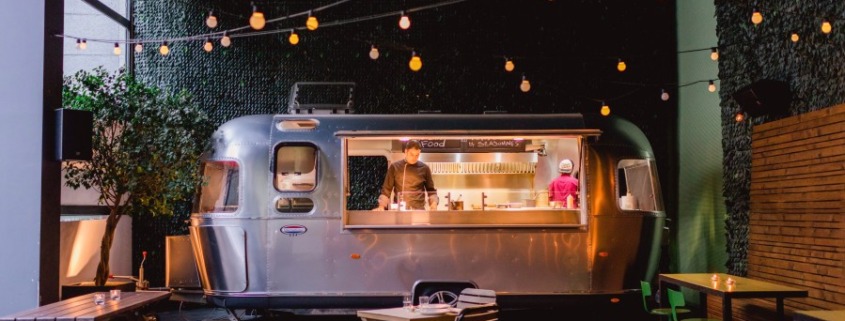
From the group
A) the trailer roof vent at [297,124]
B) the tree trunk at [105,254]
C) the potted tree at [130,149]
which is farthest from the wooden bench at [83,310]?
the trailer roof vent at [297,124]

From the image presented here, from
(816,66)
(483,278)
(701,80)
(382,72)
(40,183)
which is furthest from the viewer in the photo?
(382,72)

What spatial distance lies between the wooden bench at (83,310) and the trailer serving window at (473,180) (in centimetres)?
240

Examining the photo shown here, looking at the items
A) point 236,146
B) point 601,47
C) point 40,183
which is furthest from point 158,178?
point 601,47

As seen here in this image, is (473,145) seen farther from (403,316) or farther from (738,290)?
(403,316)

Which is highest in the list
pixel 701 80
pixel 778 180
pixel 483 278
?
pixel 701 80

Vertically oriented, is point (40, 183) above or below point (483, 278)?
above

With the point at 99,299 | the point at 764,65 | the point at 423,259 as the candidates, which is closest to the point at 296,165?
the point at 423,259

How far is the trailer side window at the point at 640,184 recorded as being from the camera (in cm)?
852

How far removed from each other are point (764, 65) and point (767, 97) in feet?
1.96

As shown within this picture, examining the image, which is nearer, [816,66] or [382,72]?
[816,66]

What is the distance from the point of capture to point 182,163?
873 centimetres

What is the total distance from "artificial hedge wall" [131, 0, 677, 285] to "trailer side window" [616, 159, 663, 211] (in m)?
2.94

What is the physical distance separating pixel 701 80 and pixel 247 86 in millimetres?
6035

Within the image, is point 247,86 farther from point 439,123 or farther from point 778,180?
point 778,180
